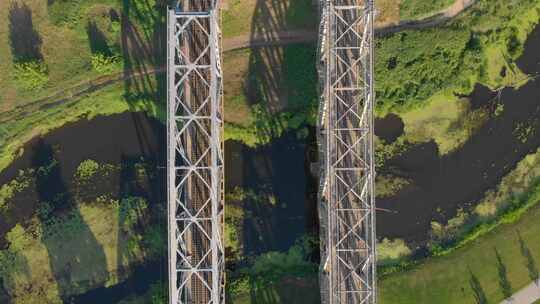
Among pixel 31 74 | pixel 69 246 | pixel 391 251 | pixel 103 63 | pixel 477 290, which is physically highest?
pixel 103 63

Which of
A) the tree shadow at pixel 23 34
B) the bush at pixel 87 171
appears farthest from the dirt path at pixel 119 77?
the bush at pixel 87 171

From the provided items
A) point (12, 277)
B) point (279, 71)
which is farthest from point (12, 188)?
point (279, 71)

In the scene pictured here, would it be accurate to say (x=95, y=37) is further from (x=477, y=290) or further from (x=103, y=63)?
(x=477, y=290)

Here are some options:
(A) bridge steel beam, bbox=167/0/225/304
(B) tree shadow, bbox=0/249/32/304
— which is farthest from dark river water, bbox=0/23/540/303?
(A) bridge steel beam, bbox=167/0/225/304

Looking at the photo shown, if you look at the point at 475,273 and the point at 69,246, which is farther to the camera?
the point at 69,246

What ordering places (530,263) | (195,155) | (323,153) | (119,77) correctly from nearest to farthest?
(195,155) → (323,153) → (530,263) → (119,77)

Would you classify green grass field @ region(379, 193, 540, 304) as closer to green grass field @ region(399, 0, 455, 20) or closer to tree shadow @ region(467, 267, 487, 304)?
tree shadow @ region(467, 267, 487, 304)
